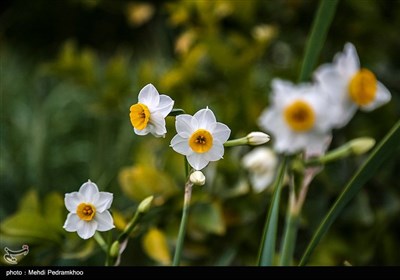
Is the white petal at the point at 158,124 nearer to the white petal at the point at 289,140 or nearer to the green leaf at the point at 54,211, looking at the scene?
the white petal at the point at 289,140

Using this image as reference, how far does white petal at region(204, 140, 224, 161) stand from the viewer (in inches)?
16.6

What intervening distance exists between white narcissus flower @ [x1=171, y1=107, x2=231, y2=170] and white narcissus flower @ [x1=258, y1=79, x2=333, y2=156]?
6 cm

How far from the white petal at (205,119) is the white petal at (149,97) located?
0.10 ft

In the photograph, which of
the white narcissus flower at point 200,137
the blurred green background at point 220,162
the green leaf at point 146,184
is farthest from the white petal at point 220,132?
the green leaf at point 146,184

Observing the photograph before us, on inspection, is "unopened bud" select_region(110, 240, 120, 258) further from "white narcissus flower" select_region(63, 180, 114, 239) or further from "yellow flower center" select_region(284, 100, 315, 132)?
"yellow flower center" select_region(284, 100, 315, 132)

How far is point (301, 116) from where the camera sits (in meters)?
0.36

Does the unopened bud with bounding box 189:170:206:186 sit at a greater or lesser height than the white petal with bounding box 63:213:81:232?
greater

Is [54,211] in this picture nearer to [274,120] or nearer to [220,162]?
[220,162]

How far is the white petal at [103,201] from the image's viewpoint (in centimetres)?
45

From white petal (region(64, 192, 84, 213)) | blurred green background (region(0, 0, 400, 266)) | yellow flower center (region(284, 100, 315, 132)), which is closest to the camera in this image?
yellow flower center (region(284, 100, 315, 132))

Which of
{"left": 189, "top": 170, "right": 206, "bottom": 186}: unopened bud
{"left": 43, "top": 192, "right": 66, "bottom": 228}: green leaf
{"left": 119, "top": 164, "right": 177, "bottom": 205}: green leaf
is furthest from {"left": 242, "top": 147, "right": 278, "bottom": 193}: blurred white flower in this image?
{"left": 189, "top": 170, "right": 206, "bottom": 186}: unopened bud

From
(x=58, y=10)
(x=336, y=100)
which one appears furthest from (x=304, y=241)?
(x=58, y=10)

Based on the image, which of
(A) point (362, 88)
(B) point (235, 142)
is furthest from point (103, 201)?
(A) point (362, 88)

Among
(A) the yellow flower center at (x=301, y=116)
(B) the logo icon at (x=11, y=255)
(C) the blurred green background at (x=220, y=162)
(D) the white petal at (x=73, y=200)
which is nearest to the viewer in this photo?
(A) the yellow flower center at (x=301, y=116)
